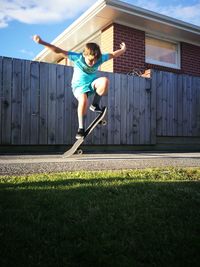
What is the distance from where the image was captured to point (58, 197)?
2.71 meters

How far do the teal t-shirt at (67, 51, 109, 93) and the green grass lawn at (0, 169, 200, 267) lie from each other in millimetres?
2530

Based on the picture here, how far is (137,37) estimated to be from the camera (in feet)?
39.3

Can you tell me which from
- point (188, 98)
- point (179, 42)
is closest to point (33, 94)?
point (188, 98)

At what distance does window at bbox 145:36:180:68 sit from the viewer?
12.6 meters

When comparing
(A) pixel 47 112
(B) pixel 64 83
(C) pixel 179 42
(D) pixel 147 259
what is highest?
(C) pixel 179 42

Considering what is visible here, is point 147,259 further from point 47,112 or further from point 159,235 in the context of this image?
point 47,112

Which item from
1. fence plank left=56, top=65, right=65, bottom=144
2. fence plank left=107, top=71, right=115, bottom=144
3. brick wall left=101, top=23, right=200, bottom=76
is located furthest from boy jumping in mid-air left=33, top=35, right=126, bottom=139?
brick wall left=101, top=23, right=200, bottom=76

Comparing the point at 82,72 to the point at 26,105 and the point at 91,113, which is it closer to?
the point at 26,105

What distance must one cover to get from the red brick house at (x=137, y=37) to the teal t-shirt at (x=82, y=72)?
4.78 m

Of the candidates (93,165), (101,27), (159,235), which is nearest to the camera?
(159,235)

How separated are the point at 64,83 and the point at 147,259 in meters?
6.92

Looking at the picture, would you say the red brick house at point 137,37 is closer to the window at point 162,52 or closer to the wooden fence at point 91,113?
the window at point 162,52

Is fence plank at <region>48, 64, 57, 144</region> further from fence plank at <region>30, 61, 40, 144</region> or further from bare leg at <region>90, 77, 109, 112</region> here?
bare leg at <region>90, 77, 109, 112</region>

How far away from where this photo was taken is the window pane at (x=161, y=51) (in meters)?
12.6
